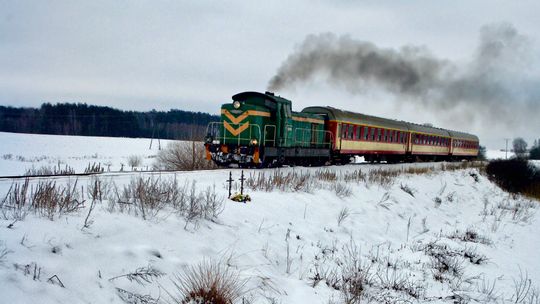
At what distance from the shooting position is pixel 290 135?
17.5 m

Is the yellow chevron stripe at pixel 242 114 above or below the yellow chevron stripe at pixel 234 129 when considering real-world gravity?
above

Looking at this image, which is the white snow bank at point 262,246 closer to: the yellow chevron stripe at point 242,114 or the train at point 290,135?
the train at point 290,135

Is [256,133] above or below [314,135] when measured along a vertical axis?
below

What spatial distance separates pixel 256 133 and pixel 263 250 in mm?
10548

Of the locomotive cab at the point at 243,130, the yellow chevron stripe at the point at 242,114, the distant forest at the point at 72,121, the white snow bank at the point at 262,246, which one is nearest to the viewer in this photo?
the white snow bank at the point at 262,246

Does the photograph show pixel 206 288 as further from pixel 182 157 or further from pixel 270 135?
pixel 182 157

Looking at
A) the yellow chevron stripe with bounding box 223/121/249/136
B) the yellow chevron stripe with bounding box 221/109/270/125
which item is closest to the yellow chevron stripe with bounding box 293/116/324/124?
the yellow chevron stripe with bounding box 221/109/270/125

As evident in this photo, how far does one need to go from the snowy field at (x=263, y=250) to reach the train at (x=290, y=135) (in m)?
4.38

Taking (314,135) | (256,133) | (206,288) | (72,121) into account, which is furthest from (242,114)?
(72,121)

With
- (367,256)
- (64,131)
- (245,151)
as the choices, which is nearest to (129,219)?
(367,256)

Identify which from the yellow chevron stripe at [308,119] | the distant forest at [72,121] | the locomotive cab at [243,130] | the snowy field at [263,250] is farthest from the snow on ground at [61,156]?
the distant forest at [72,121]

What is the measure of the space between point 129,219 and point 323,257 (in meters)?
3.51

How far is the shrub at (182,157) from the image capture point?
2419 cm

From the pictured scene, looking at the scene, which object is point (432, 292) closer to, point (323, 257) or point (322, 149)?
point (323, 257)
